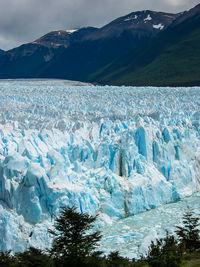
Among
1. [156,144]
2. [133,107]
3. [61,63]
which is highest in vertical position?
[61,63]

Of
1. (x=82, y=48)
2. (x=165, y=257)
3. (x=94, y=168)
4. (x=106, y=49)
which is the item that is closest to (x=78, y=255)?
(x=165, y=257)

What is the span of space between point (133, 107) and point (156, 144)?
695 cm

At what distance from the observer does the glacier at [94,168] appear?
34.6ft

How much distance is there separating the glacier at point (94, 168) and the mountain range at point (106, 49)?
6242cm

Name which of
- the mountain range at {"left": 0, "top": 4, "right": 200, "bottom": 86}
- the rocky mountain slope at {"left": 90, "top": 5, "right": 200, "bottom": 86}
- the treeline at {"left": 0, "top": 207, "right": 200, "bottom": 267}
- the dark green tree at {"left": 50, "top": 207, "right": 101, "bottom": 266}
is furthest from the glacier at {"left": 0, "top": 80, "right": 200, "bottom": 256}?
the mountain range at {"left": 0, "top": 4, "right": 200, "bottom": 86}

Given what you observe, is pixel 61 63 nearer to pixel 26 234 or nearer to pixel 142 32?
pixel 142 32

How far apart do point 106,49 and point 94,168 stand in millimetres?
98045

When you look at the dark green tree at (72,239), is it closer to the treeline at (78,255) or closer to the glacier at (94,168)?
the treeline at (78,255)

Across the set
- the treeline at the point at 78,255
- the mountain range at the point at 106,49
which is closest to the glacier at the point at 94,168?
the treeline at the point at 78,255

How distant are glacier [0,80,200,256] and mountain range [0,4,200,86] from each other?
62.4 meters

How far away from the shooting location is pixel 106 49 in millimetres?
107312

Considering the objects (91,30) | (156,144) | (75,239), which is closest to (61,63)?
(91,30)

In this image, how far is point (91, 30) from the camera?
115812 mm

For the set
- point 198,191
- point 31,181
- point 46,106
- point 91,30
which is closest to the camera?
point 31,181
